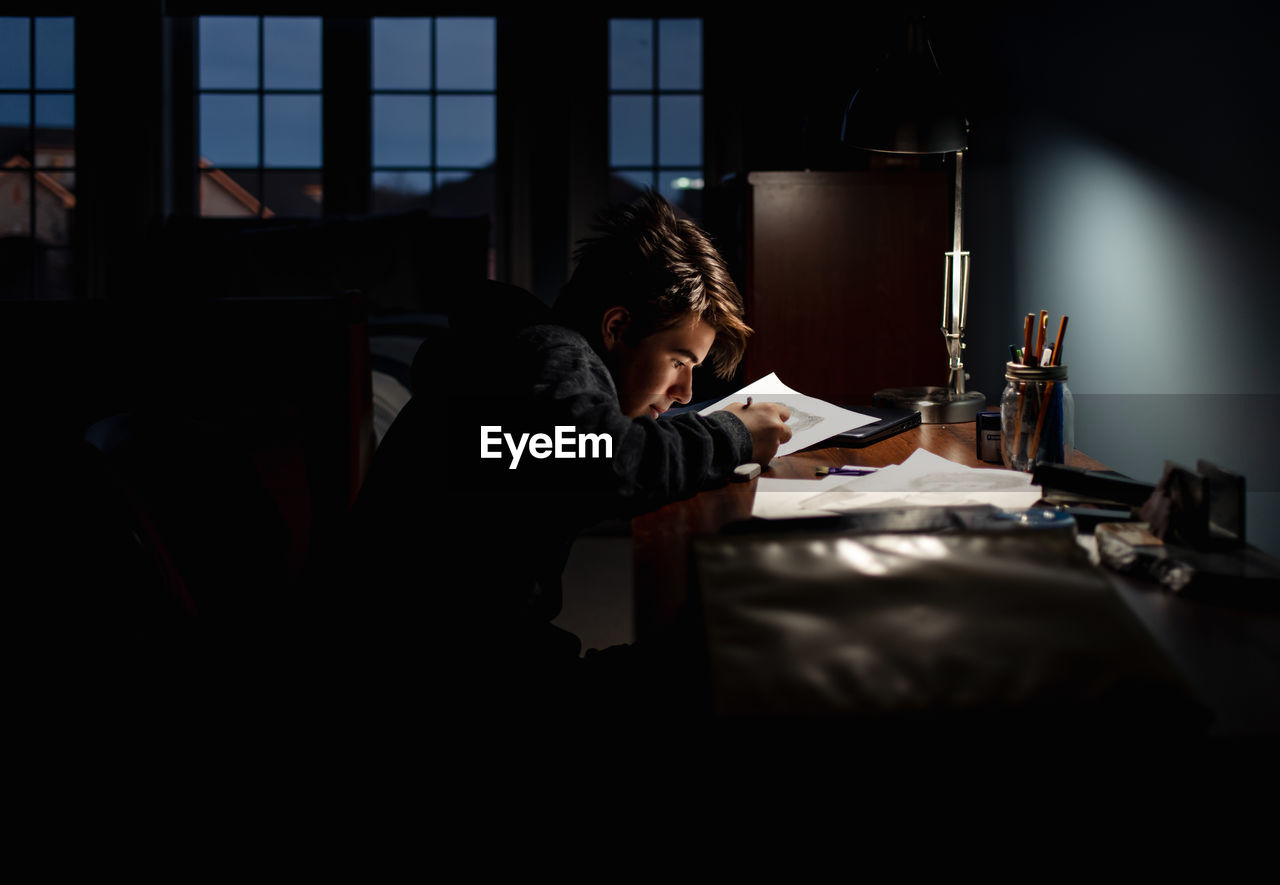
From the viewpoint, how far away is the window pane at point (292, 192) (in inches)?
180

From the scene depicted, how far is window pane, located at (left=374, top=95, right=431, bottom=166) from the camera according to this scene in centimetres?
454

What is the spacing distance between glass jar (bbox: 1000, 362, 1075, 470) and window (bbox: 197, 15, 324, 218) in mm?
4043

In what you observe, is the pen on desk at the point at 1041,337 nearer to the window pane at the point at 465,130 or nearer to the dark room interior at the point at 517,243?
the dark room interior at the point at 517,243

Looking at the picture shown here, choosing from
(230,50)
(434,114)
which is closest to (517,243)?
(434,114)

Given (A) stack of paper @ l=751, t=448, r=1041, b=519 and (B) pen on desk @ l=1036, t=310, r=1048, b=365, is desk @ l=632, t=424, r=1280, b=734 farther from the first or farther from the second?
(B) pen on desk @ l=1036, t=310, r=1048, b=365

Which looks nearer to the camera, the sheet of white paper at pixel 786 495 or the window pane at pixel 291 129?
the sheet of white paper at pixel 786 495

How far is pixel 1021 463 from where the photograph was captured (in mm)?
1169

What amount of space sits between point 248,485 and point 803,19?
3.64 meters

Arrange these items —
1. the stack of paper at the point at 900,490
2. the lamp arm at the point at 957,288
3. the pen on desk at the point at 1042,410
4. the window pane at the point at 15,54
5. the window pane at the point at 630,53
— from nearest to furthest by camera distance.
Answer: the stack of paper at the point at 900,490
the pen on desk at the point at 1042,410
the lamp arm at the point at 957,288
the window pane at the point at 15,54
the window pane at the point at 630,53

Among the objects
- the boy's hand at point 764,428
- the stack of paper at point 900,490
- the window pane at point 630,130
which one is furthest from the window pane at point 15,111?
the stack of paper at point 900,490

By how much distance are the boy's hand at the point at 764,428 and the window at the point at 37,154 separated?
14.2 feet

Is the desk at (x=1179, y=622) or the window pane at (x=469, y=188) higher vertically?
the window pane at (x=469, y=188)

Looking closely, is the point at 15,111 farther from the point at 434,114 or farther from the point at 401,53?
the point at 434,114

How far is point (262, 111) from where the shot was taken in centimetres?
454
